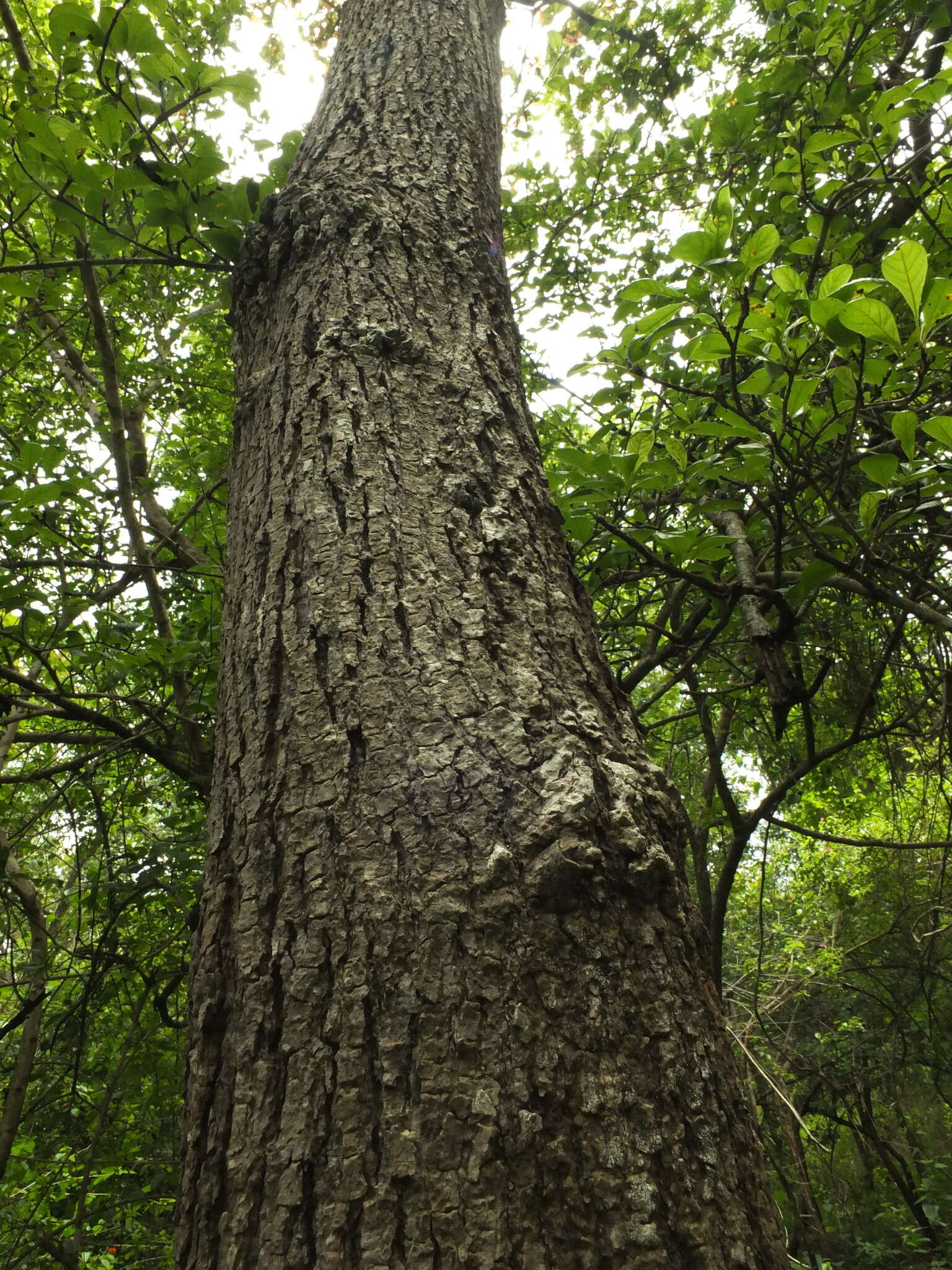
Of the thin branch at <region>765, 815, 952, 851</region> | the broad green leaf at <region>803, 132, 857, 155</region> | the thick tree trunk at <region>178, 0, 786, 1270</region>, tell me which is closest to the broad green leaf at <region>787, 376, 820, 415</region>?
the thick tree trunk at <region>178, 0, 786, 1270</region>

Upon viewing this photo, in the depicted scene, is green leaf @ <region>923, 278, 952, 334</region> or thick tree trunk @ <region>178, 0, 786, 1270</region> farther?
green leaf @ <region>923, 278, 952, 334</region>

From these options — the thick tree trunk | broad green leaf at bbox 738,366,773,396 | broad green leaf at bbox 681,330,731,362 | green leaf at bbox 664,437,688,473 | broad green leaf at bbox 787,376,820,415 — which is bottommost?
the thick tree trunk

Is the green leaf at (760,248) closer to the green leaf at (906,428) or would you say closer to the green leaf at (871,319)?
the green leaf at (871,319)

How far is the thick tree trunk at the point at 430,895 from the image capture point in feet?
1.95

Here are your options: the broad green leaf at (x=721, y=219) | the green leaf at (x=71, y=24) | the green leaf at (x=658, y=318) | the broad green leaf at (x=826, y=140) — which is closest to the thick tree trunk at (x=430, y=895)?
the green leaf at (x=658, y=318)

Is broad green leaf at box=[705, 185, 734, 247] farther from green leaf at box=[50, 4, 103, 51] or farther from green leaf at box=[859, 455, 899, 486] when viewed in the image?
green leaf at box=[50, 4, 103, 51]

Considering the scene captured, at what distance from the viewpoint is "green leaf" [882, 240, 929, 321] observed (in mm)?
1058

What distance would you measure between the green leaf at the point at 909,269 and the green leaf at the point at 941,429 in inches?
6.9

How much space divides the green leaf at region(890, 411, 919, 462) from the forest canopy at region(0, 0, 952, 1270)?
0.17 feet

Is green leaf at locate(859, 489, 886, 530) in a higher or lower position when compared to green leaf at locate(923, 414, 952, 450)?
higher

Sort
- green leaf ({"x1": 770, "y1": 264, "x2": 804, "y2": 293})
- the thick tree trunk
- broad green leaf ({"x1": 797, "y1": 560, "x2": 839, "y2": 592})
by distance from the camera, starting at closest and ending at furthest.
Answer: the thick tree trunk, green leaf ({"x1": 770, "y1": 264, "x2": 804, "y2": 293}), broad green leaf ({"x1": 797, "y1": 560, "x2": 839, "y2": 592})

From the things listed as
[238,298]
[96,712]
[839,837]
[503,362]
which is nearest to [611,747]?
[503,362]

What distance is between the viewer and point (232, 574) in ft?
3.64

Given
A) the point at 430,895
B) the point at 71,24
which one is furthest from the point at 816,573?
the point at 71,24
